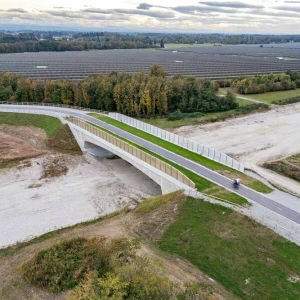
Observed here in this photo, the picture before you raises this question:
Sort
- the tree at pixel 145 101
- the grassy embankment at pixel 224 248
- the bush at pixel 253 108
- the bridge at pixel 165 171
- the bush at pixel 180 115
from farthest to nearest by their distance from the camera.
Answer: the bush at pixel 253 108
the tree at pixel 145 101
the bush at pixel 180 115
the bridge at pixel 165 171
the grassy embankment at pixel 224 248

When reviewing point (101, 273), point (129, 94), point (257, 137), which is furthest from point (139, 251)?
point (129, 94)

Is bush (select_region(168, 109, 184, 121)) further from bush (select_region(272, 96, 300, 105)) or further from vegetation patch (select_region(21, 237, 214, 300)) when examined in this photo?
vegetation patch (select_region(21, 237, 214, 300))

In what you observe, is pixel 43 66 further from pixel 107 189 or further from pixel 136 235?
pixel 136 235

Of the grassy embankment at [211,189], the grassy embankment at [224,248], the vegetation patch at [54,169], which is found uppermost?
the grassy embankment at [211,189]

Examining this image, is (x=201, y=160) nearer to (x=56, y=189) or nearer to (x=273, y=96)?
(x=56, y=189)

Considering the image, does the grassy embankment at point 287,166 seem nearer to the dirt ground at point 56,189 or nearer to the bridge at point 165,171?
the bridge at point 165,171

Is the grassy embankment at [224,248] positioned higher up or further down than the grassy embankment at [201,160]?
further down

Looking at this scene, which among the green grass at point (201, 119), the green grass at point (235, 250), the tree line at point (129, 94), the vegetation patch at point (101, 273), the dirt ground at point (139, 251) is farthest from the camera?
the tree line at point (129, 94)

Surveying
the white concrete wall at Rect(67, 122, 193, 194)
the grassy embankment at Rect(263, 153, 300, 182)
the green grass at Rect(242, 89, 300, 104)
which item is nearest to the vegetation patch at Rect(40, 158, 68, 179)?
the white concrete wall at Rect(67, 122, 193, 194)

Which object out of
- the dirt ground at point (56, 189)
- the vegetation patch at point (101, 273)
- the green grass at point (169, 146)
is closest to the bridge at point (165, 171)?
the green grass at point (169, 146)
